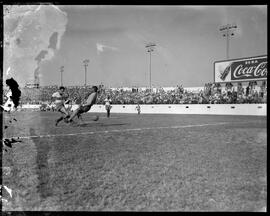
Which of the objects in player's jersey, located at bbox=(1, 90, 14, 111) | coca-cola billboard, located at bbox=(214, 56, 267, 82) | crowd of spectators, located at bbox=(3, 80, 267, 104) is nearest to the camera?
player's jersey, located at bbox=(1, 90, 14, 111)

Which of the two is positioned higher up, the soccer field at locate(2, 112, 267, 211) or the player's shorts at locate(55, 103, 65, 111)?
the player's shorts at locate(55, 103, 65, 111)

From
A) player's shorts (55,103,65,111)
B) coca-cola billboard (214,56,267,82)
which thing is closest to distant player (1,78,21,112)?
player's shorts (55,103,65,111)

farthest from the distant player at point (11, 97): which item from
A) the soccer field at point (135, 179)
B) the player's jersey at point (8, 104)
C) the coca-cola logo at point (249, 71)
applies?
the coca-cola logo at point (249, 71)

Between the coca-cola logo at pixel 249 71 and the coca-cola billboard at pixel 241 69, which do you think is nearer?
the coca-cola logo at pixel 249 71

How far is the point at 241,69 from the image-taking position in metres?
38.2

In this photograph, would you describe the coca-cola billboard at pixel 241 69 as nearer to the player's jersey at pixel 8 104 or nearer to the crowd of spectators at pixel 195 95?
the crowd of spectators at pixel 195 95

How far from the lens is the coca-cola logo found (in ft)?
119

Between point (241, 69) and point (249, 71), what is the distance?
112 cm

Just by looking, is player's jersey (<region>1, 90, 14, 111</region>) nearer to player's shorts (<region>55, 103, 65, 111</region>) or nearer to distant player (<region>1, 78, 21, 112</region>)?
distant player (<region>1, 78, 21, 112</region>)

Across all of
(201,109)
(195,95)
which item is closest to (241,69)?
(195,95)

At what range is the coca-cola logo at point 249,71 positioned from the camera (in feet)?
119

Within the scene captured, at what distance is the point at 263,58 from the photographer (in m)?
36.2

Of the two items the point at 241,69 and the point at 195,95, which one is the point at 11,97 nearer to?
the point at 195,95
